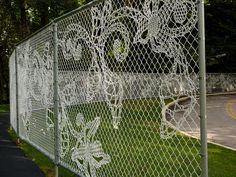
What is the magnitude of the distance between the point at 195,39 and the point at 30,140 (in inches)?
266

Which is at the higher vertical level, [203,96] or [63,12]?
[63,12]

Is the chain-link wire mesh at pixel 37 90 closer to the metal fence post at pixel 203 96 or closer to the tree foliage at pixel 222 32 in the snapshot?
the metal fence post at pixel 203 96

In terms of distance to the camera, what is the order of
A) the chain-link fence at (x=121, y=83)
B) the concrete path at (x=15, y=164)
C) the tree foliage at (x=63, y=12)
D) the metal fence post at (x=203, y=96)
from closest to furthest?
the metal fence post at (x=203, y=96)
the chain-link fence at (x=121, y=83)
the concrete path at (x=15, y=164)
the tree foliage at (x=63, y=12)

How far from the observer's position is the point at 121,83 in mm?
4363

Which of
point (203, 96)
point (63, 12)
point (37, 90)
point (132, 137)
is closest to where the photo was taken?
point (203, 96)

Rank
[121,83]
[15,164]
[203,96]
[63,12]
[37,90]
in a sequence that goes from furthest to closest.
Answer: [63,12] → [37,90] → [15,164] → [121,83] → [203,96]

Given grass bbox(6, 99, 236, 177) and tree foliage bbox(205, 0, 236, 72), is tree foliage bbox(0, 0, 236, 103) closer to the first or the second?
tree foliage bbox(205, 0, 236, 72)

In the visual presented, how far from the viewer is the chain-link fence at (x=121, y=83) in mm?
3387

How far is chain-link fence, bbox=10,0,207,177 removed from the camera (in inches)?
133

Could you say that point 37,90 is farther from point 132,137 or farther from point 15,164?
point 132,137

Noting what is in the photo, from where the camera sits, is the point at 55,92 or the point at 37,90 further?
the point at 37,90

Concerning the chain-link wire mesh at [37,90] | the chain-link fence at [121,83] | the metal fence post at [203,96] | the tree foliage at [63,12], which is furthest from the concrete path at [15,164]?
the tree foliage at [63,12]

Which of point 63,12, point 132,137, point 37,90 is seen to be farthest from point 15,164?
point 63,12

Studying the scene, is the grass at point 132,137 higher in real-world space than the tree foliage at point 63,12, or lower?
lower
